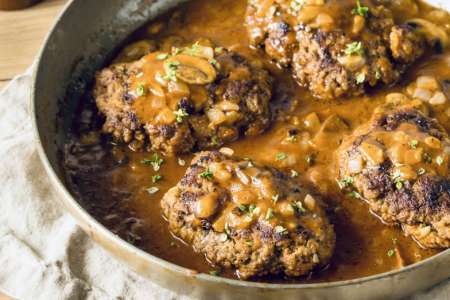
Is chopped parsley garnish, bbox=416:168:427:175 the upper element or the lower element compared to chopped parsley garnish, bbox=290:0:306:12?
lower

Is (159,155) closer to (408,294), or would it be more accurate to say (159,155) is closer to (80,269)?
(80,269)

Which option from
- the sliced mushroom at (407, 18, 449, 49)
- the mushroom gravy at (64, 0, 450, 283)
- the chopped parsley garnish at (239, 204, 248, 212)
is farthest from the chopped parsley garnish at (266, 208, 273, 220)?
the sliced mushroom at (407, 18, 449, 49)

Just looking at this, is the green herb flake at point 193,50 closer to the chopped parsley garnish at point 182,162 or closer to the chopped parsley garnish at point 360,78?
the chopped parsley garnish at point 182,162

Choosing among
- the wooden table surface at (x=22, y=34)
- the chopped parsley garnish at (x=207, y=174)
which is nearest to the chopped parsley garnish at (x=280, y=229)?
the chopped parsley garnish at (x=207, y=174)

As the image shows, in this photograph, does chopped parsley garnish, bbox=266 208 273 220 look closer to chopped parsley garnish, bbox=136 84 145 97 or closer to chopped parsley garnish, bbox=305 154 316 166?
chopped parsley garnish, bbox=305 154 316 166

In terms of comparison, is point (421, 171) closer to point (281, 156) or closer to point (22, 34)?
point (281, 156)

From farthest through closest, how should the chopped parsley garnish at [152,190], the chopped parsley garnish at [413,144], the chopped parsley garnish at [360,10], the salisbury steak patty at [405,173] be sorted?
1. the chopped parsley garnish at [360,10]
2. the chopped parsley garnish at [152,190]
3. the chopped parsley garnish at [413,144]
4. the salisbury steak patty at [405,173]

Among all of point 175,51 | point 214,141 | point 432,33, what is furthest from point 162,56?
point 432,33
